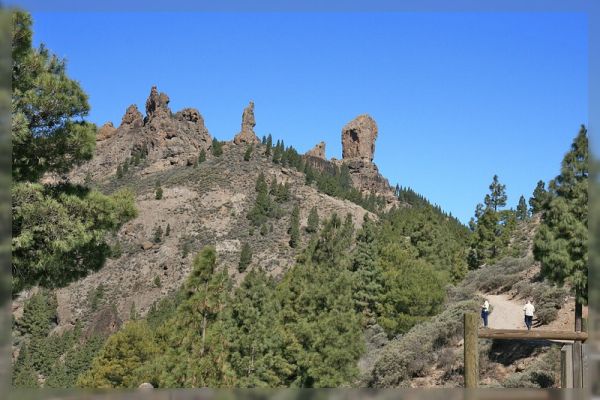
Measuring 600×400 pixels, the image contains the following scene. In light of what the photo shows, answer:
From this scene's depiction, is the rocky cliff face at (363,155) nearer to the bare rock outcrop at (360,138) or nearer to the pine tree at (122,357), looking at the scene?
the bare rock outcrop at (360,138)

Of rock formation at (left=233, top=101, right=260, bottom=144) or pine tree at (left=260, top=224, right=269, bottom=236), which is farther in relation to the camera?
rock formation at (left=233, top=101, right=260, bottom=144)

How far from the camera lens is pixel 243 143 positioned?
142500mm

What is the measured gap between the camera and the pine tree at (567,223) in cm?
1791

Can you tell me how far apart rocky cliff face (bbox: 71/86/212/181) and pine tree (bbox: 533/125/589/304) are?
126 meters

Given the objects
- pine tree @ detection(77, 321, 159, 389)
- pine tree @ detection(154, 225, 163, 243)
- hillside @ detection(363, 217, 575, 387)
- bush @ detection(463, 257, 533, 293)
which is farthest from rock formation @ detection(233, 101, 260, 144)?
hillside @ detection(363, 217, 575, 387)

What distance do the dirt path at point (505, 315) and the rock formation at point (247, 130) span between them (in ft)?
377

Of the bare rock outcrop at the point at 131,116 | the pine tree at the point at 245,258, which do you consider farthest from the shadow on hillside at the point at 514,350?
the bare rock outcrop at the point at 131,116

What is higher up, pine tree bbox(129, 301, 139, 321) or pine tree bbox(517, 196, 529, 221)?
pine tree bbox(517, 196, 529, 221)

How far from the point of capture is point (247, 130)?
14512 cm

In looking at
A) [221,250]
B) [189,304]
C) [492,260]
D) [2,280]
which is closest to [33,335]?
[221,250]

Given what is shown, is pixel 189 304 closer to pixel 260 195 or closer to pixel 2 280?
pixel 2 280

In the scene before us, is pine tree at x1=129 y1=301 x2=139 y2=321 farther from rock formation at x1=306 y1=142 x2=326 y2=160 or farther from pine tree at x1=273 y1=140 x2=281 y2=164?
rock formation at x1=306 y1=142 x2=326 y2=160

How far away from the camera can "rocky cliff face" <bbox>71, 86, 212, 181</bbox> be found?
5807 inches

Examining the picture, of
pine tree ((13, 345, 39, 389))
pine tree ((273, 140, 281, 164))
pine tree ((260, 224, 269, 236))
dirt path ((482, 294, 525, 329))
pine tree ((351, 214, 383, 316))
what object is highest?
pine tree ((273, 140, 281, 164))
